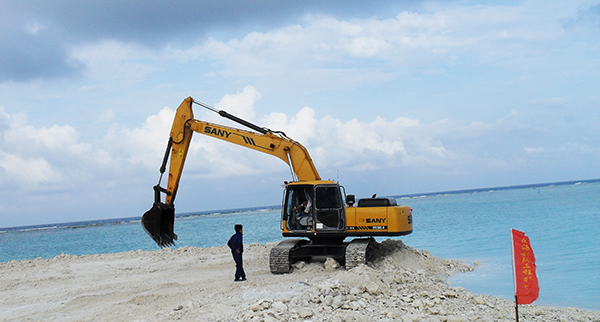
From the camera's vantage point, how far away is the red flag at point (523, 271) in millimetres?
6004

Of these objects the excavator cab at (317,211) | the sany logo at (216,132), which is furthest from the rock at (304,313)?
the sany logo at (216,132)

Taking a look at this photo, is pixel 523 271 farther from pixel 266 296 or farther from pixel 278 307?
pixel 266 296

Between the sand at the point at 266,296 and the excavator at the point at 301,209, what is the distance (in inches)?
21.0

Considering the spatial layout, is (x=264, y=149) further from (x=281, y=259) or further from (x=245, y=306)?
(x=245, y=306)

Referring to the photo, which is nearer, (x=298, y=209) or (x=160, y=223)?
(x=298, y=209)

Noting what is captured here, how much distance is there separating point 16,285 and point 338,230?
8.87 metres

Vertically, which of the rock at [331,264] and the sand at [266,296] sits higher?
the rock at [331,264]

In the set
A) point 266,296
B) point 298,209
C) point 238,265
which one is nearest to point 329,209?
point 298,209

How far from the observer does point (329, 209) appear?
38.3ft

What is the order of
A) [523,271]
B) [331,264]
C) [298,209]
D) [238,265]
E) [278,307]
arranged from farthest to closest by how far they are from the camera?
[298,209] < [331,264] < [238,265] < [278,307] < [523,271]

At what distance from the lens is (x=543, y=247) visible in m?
17.4

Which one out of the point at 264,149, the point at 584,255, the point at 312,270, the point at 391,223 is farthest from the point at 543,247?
the point at 264,149

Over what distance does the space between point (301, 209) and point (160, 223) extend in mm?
3556

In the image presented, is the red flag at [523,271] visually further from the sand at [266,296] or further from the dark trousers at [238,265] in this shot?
the dark trousers at [238,265]
